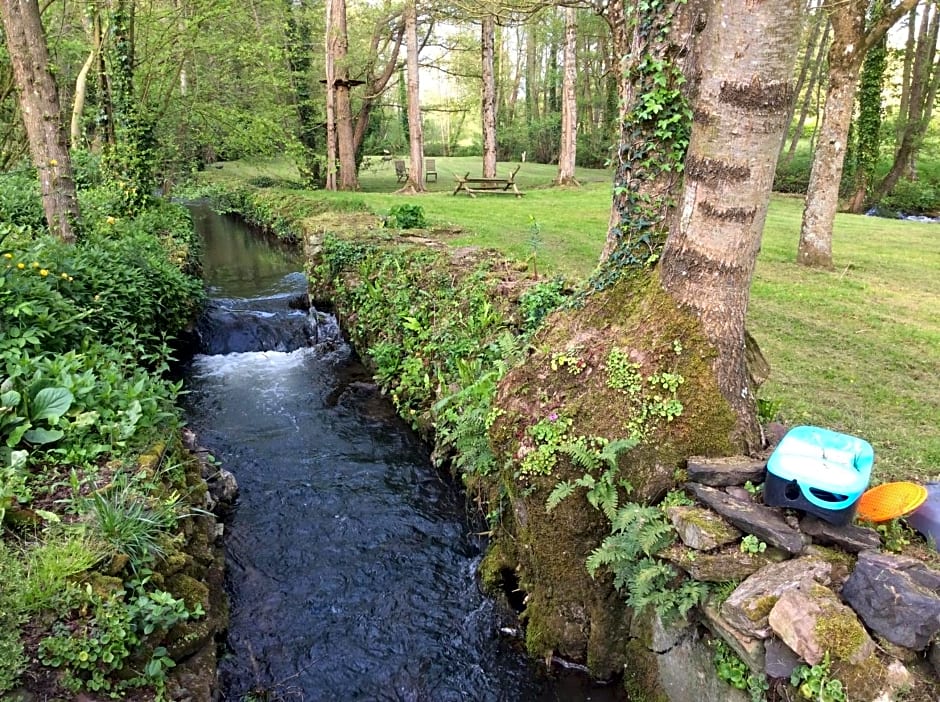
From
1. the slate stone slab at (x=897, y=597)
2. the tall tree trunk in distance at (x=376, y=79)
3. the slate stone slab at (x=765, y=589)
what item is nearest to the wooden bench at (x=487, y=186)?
the tall tree trunk in distance at (x=376, y=79)

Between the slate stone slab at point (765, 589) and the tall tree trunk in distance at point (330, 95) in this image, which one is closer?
the slate stone slab at point (765, 589)

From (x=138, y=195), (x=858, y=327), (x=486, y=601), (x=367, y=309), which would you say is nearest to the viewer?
(x=486, y=601)

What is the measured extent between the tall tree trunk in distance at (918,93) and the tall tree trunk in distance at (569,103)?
1017cm

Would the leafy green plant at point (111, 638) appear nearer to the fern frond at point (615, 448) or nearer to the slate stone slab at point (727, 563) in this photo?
the fern frond at point (615, 448)

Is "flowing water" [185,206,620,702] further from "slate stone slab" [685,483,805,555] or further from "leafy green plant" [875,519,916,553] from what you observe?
"leafy green plant" [875,519,916,553]

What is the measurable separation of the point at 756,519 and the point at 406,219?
28.6 ft

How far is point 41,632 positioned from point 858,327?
7.34 meters

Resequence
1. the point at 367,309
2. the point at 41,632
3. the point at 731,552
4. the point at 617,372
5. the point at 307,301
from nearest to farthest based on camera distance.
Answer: the point at 41,632 < the point at 731,552 < the point at 617,372 < the point at 367,309 < the point at 307,301

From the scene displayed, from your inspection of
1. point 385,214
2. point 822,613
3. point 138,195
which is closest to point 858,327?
point 822,613

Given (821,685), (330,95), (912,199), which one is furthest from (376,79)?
(821,685)

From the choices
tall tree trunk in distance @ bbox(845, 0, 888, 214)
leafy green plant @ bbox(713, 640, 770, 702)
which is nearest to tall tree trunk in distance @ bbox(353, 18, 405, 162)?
tall tree trunk in distance @ bbox(845, 0, 888, 214)

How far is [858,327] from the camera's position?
6.40 m

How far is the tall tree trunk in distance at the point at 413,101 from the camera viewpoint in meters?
16.5

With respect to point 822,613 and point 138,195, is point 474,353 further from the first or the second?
point 138,195
